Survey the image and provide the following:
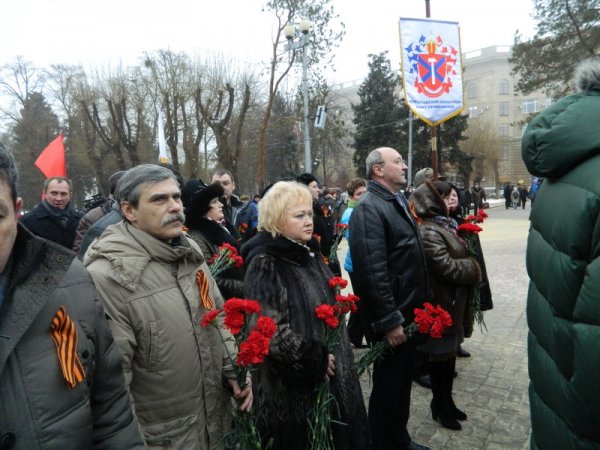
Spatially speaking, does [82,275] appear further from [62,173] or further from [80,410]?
[62,173]

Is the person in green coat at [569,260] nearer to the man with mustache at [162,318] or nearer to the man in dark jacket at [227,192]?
the man with mustache at [162,318]

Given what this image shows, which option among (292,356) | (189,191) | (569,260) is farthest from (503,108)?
(569,260)

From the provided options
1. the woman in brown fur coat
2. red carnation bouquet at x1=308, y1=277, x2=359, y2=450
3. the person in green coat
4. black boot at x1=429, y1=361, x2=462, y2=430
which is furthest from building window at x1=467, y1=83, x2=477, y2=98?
the person in green coat

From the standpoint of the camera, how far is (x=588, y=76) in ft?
5.02

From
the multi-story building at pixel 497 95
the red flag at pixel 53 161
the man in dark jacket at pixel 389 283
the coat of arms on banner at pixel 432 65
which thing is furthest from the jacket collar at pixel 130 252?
the multi-story building at pixel 497 95

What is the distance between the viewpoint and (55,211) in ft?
17.1

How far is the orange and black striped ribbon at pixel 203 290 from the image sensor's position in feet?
6.89

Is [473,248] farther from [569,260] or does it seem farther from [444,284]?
[569,260]

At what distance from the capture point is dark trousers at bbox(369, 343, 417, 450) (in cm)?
296

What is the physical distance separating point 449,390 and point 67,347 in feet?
10.3

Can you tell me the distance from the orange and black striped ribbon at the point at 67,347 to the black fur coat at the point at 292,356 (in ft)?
3.48

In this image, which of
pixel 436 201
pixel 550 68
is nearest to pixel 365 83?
pixel 550 68

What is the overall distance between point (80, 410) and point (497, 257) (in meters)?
11.0

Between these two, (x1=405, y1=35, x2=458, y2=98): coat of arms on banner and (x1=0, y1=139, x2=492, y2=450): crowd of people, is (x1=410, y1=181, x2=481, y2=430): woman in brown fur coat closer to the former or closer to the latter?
(x1=0, y1=139, x2=492, y2=450): crowd of people
